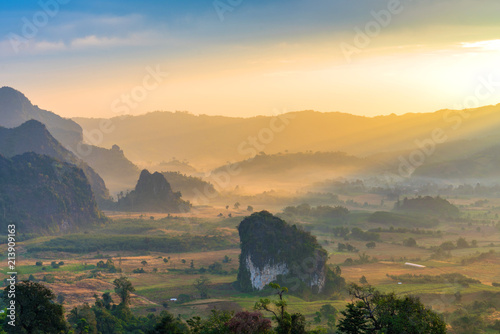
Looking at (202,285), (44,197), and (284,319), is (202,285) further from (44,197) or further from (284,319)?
(44,197)

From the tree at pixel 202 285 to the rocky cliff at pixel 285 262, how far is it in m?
4.70

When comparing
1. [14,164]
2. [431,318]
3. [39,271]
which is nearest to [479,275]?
[431,318]

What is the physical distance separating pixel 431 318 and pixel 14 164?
11473 cm

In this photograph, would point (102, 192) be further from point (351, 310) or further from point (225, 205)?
point (351, 310)

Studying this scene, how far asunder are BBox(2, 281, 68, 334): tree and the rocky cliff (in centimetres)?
3856

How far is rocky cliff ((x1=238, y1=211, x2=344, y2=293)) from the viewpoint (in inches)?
2876

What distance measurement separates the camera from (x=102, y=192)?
6703 inches

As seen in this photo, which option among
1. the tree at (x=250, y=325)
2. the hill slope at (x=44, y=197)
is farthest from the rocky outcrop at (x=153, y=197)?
the tree at (x=250, y=325)

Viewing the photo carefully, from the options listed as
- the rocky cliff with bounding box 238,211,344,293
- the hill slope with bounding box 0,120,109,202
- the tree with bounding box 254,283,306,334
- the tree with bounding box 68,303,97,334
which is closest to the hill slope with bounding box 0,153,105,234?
the hill slope with bounding box 0,120,109,202

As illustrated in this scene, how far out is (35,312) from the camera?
3603 centimetres

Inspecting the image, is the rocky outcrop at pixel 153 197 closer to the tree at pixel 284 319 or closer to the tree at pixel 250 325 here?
the tree at pixel 284 319

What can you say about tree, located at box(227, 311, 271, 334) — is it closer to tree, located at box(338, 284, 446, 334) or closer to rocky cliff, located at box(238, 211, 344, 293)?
tree, located at box(338, 284, 446, 334)

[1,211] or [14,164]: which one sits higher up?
[14,164]

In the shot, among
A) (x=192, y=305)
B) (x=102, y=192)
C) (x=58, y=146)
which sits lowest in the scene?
(x=192, y=305)
